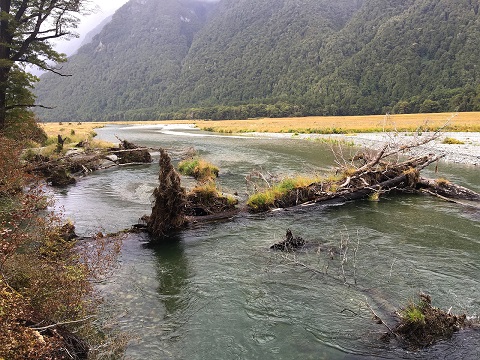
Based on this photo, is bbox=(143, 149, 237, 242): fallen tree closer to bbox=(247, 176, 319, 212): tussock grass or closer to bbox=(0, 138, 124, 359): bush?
bbox=(247, 176, 319, 212): tussock grass

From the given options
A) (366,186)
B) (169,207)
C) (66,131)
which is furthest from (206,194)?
(66,131)

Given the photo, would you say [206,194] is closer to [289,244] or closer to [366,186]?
[289,244]

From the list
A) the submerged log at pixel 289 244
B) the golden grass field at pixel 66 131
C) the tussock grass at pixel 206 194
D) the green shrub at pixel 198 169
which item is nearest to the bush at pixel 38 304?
the submerged log at pixel 289 244

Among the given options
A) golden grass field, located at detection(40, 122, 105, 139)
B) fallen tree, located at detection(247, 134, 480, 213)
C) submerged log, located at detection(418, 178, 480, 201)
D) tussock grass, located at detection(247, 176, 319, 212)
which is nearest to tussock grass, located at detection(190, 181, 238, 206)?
tussock grass, located at detection(247, 176, 319, 212)

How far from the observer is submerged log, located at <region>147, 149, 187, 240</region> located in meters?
12.1

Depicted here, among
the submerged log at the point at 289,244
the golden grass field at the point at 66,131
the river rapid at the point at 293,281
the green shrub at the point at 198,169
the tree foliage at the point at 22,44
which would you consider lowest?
the river rapid at the point at 293,281

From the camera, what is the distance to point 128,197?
1866cm

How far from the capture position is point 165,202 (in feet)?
40.2

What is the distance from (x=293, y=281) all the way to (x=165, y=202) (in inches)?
217

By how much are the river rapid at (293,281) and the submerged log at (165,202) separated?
1.80 ft

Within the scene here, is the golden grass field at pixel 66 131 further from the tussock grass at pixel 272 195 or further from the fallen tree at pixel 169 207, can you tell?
the tussock grass at pixel 272 195

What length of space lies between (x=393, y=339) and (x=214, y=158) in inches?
1089

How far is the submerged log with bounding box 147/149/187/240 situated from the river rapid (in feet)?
1.80

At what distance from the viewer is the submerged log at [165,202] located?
1213cm
